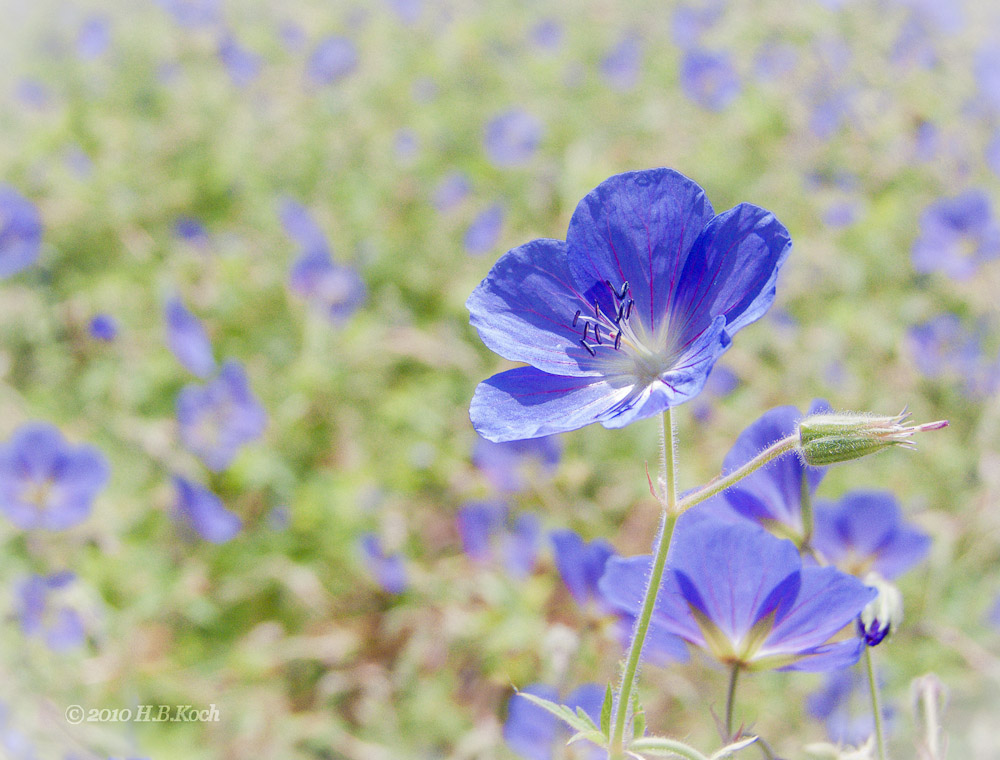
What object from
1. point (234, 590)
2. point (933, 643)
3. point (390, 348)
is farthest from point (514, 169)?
point (933, 643)

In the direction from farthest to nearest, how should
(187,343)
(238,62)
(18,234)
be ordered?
(238,62)
(18,234)
(187,343)

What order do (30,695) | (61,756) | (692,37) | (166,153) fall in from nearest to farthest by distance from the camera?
1. (61,756)
2. (30,695)
3. (166,153)
4. (692,37)

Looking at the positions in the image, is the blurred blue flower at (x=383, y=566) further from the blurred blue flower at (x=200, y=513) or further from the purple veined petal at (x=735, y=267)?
the purple veined petal at (x=735, y=267)

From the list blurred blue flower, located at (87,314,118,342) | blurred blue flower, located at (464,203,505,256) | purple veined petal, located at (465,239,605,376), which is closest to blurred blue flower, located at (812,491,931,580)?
purple veined petal, located at (465,239,605,376)

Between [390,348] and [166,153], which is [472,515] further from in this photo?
[166,153]

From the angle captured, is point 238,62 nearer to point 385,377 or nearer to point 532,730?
point 385,377

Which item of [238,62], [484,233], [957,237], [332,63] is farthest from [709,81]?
[238,62]
